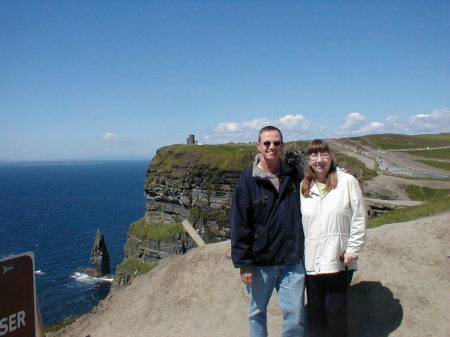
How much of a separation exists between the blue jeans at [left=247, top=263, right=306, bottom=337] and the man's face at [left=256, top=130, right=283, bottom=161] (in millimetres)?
1646

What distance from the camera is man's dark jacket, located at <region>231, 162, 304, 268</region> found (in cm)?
519

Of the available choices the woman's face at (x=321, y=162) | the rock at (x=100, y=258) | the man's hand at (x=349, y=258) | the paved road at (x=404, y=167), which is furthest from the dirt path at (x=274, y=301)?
the rock at (x=100, y=258)

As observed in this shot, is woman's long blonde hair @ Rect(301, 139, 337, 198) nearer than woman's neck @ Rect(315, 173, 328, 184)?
Yes

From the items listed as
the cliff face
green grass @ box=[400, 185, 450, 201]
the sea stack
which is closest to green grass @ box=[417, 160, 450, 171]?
green grass @ box=[400, 185, 450, 201]

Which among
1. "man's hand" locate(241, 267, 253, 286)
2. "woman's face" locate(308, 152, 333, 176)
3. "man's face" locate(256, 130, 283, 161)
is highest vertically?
"man's face" locate(256, 130, 283, 161)

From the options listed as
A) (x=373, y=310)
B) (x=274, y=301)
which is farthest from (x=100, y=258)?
(x=373, y=310)

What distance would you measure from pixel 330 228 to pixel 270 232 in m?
0.89

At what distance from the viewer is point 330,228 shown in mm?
5230

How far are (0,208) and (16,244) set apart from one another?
59.3 m

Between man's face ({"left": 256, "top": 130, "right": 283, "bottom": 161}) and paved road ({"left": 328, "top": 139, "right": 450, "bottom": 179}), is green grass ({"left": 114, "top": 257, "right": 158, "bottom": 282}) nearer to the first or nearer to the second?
paved road ({"left": 328, "top": 139, "right": 450, "bottom": 179})

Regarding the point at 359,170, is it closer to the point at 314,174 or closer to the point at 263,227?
the point at 314,174

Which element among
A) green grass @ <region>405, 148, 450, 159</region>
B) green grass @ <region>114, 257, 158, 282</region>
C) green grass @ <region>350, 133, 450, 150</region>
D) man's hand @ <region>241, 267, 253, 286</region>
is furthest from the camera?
green grass @ <region>350, 133, 450, 150</region>

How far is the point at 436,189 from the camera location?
→ 36844mm

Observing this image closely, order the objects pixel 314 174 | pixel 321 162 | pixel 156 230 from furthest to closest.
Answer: pixel 156 230 → pixel 314 174 → pixel 321 162
